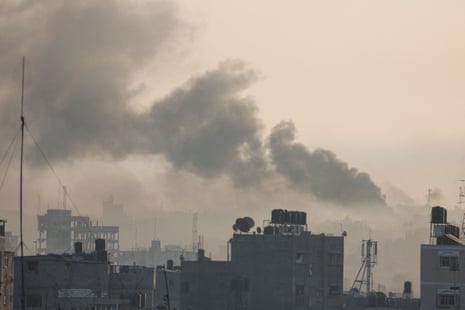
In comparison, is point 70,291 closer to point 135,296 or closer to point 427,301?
point 135,296

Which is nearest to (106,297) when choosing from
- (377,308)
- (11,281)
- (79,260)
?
(79,260)

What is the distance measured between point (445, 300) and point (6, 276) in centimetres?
4275

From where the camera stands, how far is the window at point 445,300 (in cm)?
15575

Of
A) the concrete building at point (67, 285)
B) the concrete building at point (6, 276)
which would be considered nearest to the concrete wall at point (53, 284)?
the concrete building at point (67, 285)

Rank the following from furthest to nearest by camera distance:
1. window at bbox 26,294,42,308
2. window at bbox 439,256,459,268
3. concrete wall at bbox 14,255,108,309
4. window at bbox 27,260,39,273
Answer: window at bbox 27,260,39,273 < concrete wall at bbox 14,255,108,309 < window at bbox 26,294,42,308 < window at bbox 439,256,459,268

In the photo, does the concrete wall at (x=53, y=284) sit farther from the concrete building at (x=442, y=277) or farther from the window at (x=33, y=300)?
the concrete building at (x=442, y=277)

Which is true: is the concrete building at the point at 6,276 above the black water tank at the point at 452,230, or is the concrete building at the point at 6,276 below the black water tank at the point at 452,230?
below

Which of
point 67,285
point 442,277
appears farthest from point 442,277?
point 67,285

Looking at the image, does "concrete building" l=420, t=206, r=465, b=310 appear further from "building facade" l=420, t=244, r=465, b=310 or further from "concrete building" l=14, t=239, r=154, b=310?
"concrete building" l=14, t=239, r=154, b=310

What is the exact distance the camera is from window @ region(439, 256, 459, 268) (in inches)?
6137

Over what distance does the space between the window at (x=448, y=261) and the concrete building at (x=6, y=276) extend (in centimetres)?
4177

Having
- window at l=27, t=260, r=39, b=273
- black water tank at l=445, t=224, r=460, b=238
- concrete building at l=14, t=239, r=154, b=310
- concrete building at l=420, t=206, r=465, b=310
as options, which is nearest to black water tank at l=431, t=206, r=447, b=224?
black water tank at l=445, t=224, r=460, b=238

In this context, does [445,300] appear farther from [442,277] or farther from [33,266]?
[33,266]

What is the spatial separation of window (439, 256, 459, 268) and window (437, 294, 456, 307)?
295cm
